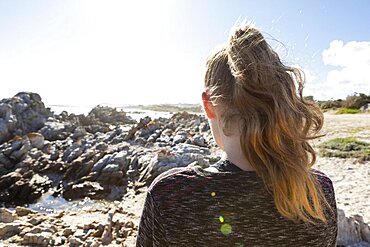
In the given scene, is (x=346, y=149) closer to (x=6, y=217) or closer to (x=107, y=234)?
(x=107, y=234)

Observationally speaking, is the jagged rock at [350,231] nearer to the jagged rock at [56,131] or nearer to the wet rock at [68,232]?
the wet rock at [68,232]

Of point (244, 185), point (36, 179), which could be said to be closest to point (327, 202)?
A: point (244, 185)

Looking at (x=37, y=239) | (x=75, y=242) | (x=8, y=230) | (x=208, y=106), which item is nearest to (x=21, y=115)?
(x=8, y=230)

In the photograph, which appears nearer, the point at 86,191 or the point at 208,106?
the point at 208,106

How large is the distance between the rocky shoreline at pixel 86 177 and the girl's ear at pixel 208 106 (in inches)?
17.6

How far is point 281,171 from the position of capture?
1.41 m

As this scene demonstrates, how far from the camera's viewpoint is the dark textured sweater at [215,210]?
134 centimetres

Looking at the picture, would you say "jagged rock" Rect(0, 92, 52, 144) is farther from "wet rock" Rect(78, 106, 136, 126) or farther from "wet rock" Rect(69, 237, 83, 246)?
"wet rock" Rect(69, 237, 83, 246)

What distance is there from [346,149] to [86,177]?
1243 cm

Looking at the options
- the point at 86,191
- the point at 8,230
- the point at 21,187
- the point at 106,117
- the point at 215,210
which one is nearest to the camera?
the point at 215,210

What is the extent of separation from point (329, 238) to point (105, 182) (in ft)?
47.5

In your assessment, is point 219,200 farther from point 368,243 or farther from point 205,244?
point 368,243

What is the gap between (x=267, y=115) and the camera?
1445 mm

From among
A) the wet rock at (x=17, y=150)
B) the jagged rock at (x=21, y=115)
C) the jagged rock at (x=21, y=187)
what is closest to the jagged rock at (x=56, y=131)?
the jagged rock at (x=21, y=115)
